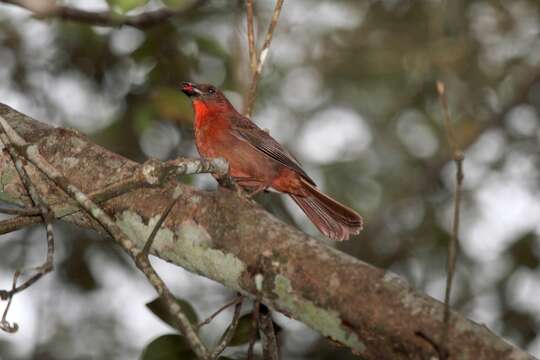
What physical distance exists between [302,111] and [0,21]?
3050mm

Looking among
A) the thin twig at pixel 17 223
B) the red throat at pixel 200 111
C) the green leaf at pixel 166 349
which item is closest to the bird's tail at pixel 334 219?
the red throat at pixel 200 111

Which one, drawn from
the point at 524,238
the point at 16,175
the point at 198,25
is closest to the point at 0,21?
the point at 198,25

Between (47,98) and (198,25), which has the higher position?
(198,25)

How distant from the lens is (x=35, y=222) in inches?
116

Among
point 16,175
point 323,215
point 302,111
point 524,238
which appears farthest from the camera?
point 302,111

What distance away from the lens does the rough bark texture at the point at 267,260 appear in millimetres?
2344

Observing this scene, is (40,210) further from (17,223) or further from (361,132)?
(361,132)

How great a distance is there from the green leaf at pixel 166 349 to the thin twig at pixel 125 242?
2.59ft

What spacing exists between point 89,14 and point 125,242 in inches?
105

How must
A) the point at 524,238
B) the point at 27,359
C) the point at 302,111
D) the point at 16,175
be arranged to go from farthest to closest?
the point at 302,111 < the point at 524,238 < the point at 27,359 < the point at 16,175

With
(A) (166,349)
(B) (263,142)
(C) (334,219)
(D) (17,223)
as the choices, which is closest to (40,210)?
(D) (17,223)

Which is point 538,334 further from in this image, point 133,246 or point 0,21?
point 0,21

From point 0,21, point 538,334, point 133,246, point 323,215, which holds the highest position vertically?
point 0,21

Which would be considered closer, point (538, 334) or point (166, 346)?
point (166, 346)
